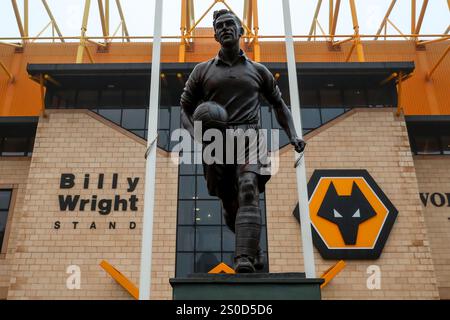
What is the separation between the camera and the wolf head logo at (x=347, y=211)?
15383 mm

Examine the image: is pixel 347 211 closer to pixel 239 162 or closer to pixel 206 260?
pixel 206 260

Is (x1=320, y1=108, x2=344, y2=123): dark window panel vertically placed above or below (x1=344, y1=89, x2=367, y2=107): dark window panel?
below

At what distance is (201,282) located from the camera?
3.31m

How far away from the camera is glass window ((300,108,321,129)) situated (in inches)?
705

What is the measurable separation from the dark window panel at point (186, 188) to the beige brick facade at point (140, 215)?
0.34 m

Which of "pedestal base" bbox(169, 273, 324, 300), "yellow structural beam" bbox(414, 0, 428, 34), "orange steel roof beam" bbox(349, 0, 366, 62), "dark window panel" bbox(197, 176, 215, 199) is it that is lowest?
"pedestal base" bbox(169, 273, 324, 300)

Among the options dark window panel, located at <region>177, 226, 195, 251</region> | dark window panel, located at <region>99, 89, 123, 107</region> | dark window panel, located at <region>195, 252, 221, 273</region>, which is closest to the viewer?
dark window panel, located at <region>195, 252, 221, 273</region>

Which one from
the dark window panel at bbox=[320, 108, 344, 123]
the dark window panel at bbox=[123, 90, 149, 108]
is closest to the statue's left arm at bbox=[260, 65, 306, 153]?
the dark window panel at bbox=[320, 108, 344, 123]

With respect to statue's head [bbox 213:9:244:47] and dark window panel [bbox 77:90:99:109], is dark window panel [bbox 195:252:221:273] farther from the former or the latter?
statue's head [bbox 213:9:244:47]

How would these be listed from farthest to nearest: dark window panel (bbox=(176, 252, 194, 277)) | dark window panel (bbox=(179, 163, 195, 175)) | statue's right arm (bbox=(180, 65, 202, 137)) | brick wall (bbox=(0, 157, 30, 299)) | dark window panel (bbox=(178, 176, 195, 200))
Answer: dark window panel (bbox=(179, 163, 195, 175)), dark window panel (bbox=(178, 176, 195, 200)), brick wall (bbox=(0, 157, 30, 299)), dark window panel (bbox=(176, 252, 194, 277)), statue's right arm (bbox=(180, 65, 202, 137))

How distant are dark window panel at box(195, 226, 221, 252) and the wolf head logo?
152 inches

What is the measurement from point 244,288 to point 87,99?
1673cm

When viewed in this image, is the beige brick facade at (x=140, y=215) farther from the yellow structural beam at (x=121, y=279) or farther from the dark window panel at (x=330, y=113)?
the dark window panel at (x=330, y=113)

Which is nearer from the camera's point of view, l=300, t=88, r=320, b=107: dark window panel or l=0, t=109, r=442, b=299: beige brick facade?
l=0, t=109, r=442, b=299: beige brick facade
